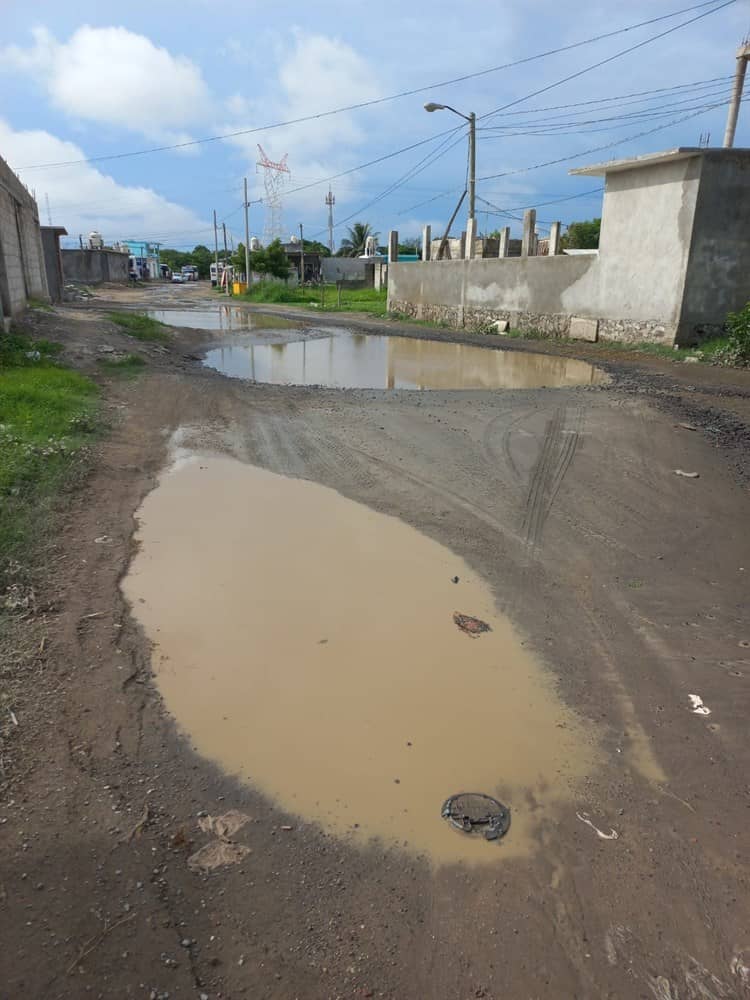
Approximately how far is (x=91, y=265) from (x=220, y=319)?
3807cm

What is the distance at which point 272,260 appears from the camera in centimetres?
5222

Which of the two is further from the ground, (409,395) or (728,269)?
(728,269)

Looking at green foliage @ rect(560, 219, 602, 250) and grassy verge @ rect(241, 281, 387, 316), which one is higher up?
green foliage @ rect(560, 219, 602, 250)

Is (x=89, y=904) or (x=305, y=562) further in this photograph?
(x=305, y=562)

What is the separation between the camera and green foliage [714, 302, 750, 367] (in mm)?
14172

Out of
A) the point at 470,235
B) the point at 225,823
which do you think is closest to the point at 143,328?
the point at 470,235

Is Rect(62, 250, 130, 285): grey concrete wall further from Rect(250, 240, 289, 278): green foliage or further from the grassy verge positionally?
the grassy verge

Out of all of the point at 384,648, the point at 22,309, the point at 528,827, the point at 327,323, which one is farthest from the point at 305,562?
the point at 327,323

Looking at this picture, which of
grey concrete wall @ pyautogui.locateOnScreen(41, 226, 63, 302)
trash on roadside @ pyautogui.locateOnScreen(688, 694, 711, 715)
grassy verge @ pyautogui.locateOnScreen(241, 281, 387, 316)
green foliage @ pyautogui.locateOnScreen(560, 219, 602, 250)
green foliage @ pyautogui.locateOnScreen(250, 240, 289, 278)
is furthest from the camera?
green foliage @ pyautogui.locateOnScreen(250, 240, 289, 278)

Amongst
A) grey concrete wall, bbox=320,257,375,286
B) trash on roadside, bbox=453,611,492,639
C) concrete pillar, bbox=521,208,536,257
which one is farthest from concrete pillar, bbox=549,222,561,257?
grey concrete wall, bbox=320,257,375,286

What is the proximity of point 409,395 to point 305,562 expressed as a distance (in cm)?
711

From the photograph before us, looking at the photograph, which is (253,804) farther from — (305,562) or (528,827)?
(305,562)

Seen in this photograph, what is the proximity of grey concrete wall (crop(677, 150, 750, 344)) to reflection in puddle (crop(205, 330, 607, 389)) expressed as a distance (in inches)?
122

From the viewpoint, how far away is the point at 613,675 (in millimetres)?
3816
